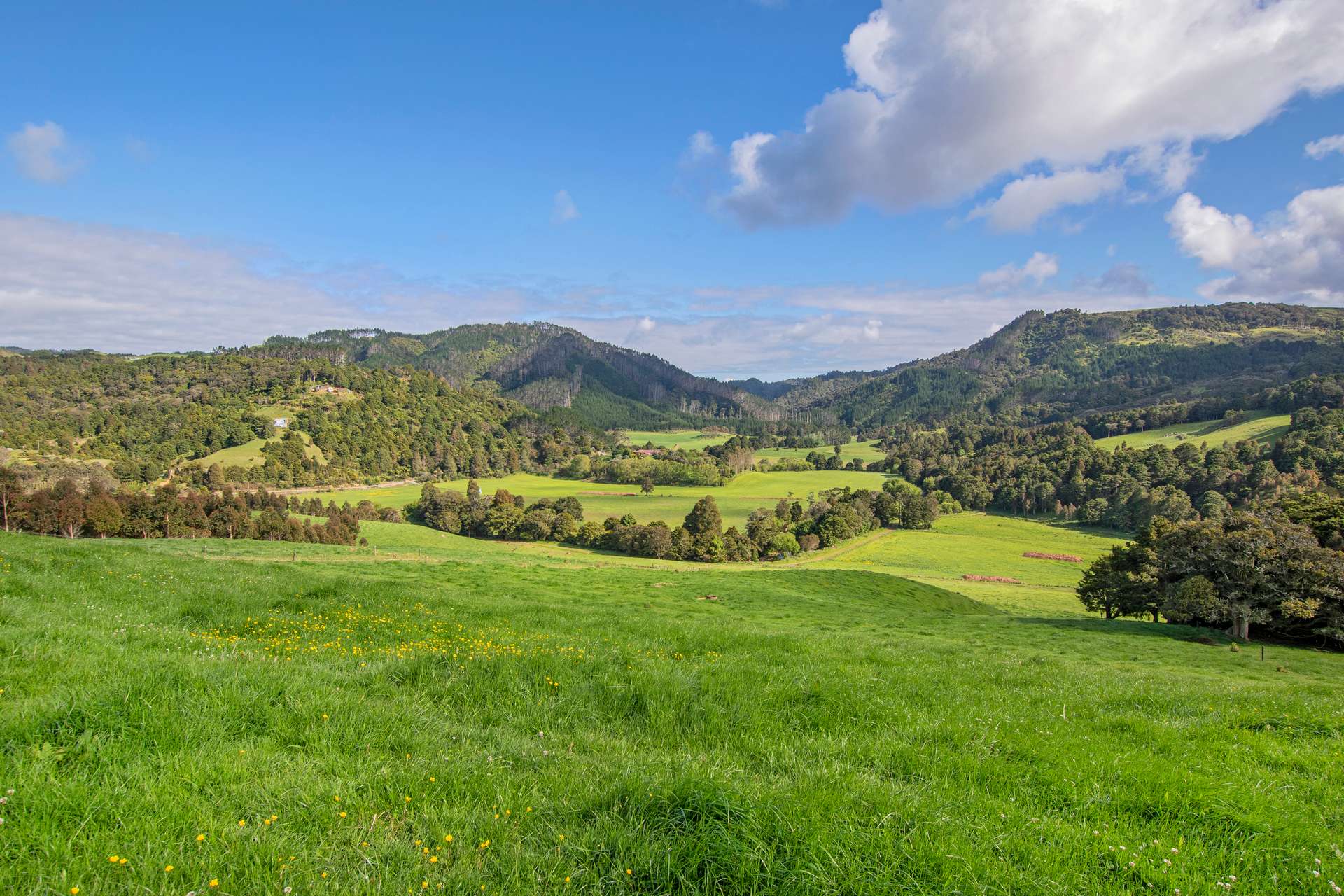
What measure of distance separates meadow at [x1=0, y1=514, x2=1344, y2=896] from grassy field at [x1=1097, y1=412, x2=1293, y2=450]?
186 metres

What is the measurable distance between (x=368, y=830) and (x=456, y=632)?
854 centimetres

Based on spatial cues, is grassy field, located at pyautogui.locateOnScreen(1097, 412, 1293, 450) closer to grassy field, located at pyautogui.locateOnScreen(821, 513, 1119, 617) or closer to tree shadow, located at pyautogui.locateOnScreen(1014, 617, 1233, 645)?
grassy field, located at pyautogui.locateOnScreen(821, 513, 1119, 617)

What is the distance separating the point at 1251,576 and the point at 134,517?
8520 centimetres

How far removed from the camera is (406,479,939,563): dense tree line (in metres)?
83.8

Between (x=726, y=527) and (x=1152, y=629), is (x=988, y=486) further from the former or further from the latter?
(x=1152, y=629)

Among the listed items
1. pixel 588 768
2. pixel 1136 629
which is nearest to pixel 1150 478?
pixel 1136 629

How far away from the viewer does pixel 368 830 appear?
12.8 ft

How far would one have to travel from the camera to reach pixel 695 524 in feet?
307

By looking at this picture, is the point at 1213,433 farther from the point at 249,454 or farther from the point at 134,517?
the point at 249,454

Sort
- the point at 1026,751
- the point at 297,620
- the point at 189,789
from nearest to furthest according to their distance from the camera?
the point at 189,789 → the point at 1026,751 → the point at 297,620

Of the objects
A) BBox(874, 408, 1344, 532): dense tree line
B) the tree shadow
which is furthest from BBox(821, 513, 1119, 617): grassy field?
the tree shadow

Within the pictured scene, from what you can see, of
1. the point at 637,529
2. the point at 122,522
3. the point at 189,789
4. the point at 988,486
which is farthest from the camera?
the point at 988,486

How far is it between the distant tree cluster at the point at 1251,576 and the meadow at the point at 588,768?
91.0ft

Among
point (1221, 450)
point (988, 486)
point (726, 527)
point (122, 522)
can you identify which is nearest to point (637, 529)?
point (726, 527)
